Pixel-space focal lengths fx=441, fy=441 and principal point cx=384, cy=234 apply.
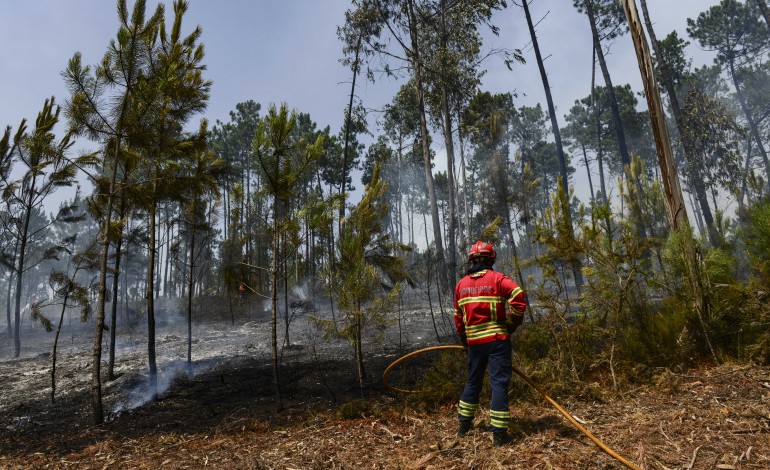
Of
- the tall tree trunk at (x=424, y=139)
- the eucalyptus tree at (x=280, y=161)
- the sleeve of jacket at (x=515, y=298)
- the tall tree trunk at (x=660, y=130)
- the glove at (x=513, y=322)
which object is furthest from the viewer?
the tall tree trunk at (x=424, y=139)

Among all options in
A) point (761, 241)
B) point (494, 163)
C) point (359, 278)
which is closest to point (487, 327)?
point (359, 278)

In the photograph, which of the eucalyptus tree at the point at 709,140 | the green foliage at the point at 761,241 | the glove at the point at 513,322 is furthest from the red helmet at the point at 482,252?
the eucalyptus tree at the point at 709,140

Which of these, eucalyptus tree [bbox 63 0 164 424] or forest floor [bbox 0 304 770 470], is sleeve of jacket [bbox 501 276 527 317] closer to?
forest floor [bbox 0 304 770 470]

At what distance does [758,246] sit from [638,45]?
345cm

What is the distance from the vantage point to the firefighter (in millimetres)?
4176

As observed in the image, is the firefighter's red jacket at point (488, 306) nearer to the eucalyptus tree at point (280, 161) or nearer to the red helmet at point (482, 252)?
the red helmet at point (482, 252)

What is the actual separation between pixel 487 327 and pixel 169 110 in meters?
7.07

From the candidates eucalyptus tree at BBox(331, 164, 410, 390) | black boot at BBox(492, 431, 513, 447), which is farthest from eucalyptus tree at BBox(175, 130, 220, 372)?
black boot at BBox(492, 431, 513, 447)

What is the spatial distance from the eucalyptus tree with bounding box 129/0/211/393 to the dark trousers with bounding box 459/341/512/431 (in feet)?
20.0

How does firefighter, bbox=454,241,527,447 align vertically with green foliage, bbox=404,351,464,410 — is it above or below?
above

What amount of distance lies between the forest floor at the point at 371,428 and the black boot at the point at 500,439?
0.21 ft

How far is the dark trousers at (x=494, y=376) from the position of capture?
406 cm

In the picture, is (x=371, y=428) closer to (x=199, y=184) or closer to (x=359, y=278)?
(x=359, y=278)

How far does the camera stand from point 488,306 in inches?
173
